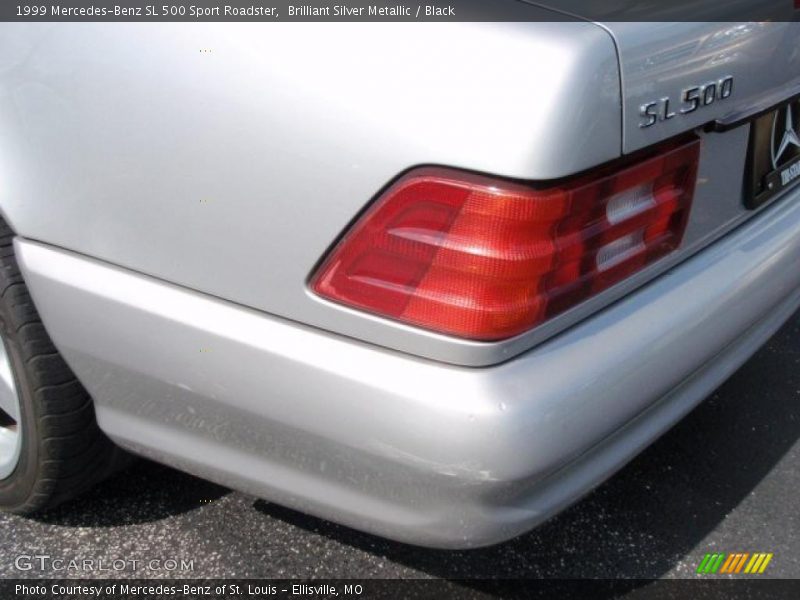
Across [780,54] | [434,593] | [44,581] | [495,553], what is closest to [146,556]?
[44,581]

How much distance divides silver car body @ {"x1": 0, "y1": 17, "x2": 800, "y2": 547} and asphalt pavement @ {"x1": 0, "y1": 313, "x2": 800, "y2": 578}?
41 centimetres

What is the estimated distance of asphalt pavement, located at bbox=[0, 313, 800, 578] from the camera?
2.08 m

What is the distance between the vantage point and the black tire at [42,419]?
72.3 inches

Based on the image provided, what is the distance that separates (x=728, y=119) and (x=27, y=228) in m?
1.27

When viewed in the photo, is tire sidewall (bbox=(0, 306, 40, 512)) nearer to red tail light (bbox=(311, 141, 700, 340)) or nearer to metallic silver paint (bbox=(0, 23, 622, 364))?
metallic silver paint (bbox=(0, 23, 622, 364))

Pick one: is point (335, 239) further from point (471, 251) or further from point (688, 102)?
point (688, 102)

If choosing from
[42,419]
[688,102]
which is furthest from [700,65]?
[42,419]

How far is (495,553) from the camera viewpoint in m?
2.14

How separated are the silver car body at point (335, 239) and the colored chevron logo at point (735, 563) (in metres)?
0.52

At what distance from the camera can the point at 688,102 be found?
1.54m

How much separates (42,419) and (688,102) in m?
1.37

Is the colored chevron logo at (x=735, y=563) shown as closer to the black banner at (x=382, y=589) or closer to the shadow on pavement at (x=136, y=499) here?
the black banner at (x=382, y=589)

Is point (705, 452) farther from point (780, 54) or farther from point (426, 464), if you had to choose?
point (426, 464)

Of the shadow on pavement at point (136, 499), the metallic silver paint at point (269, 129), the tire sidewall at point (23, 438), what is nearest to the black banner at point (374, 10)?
the metallic silver paint at point (269, 129)
